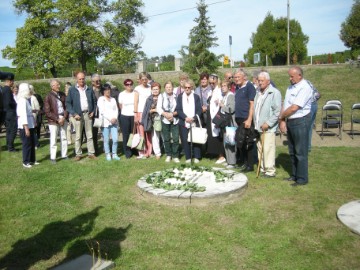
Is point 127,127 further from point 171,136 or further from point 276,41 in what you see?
point 276,41

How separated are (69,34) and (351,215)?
3067 cm

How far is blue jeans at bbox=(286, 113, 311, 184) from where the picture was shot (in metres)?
5.86

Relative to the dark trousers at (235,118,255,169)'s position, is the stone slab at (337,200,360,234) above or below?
below

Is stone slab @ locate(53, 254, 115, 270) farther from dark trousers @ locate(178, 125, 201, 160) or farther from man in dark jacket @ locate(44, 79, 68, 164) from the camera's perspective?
man in dark jacket @ locate(44, 79, 68, 164)

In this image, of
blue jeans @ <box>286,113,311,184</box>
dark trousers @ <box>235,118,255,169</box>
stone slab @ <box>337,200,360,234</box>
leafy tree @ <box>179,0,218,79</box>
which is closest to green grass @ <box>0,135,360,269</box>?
stone slab @ <box>337,200,360,234</box>

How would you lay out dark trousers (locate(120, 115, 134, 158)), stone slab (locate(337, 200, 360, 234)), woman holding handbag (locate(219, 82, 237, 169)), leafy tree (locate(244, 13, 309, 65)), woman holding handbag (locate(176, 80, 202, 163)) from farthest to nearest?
1. leafy tree (locate(244, 13, 309, 65))
2. dark trousers (locate(120, 115, 134, 158))
3. woman holding handbag (locate(176, 80, 202, 163))
4. woman holding handbag (locate(219, 82, 237, 169))
5. stone slab (locate(337, 200, 360, 234))

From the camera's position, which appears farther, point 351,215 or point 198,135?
point 198,135

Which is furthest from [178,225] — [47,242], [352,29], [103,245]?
[352,29]

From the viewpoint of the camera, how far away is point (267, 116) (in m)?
6.37

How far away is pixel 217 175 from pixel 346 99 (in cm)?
1494

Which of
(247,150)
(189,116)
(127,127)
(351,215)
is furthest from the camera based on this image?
(127,127)

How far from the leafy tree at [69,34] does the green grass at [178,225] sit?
2685cm

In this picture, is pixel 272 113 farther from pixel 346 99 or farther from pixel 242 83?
pixel 346 99

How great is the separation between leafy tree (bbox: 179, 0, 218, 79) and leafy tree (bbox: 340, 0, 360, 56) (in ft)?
61.5
